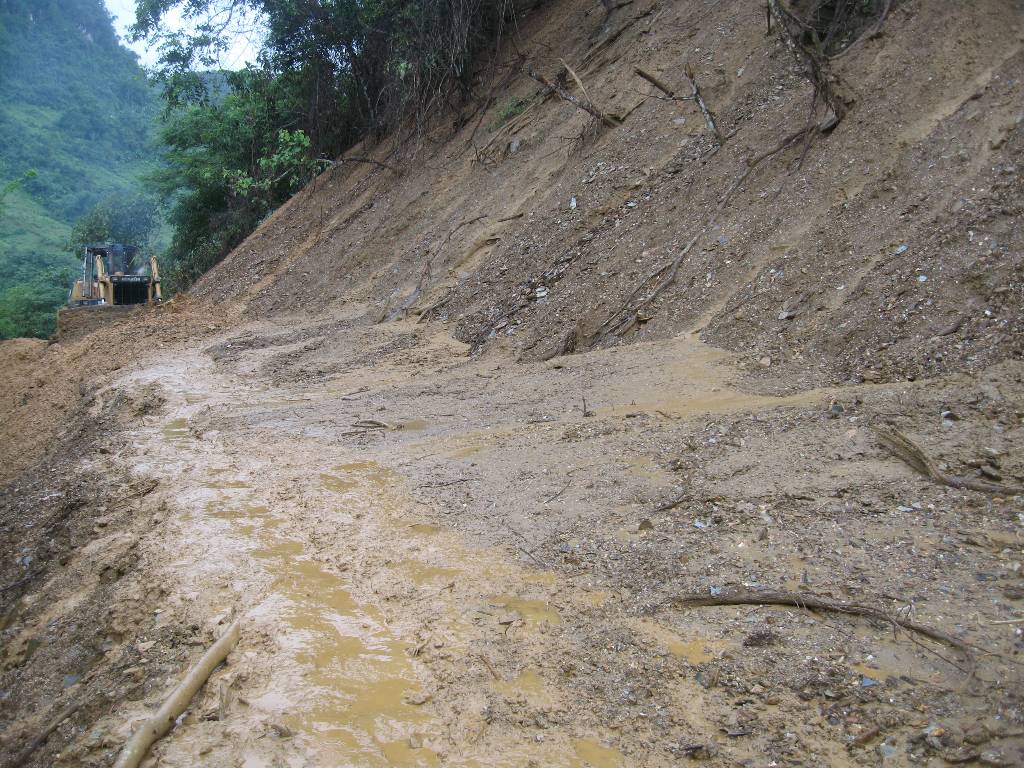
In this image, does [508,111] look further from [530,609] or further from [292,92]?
[530,609]

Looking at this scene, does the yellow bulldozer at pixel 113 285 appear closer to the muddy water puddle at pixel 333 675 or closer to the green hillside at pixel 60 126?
the green hillside at pixel 60 126

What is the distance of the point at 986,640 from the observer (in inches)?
107

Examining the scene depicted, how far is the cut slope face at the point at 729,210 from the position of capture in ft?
17.5

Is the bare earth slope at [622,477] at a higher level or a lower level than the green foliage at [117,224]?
lower

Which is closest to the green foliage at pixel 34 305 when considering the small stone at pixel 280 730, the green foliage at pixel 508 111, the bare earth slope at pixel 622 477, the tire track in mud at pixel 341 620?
the bare earth slope at pixel 622 477

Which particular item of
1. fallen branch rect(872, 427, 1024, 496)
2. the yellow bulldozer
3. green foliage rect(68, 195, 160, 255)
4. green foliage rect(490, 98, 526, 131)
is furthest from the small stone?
green foliage rect(68, 195, 160, 255)

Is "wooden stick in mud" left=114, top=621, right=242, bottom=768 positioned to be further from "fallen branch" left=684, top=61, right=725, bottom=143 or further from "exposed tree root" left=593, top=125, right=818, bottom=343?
"fallen branch" left=684, top=61, right=725, bottom=143

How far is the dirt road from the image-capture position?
8.59 feet

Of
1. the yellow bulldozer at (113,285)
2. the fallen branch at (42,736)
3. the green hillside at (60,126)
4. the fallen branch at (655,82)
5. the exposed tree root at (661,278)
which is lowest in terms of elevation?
the fallen branch at (42,736)

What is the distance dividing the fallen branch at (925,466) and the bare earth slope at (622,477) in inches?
0.6

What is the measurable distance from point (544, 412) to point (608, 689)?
3049mm

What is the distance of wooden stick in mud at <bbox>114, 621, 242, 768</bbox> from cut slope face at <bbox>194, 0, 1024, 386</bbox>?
3954 millimetres

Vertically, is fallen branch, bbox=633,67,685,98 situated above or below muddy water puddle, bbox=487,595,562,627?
above

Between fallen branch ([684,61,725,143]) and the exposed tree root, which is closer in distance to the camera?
the exposed tree root
